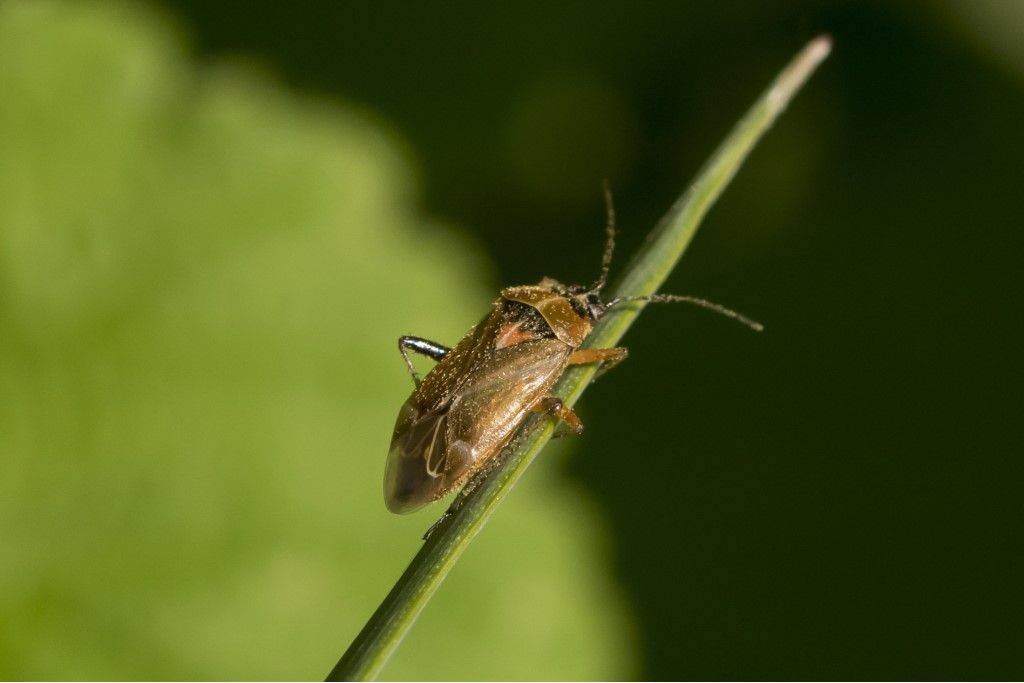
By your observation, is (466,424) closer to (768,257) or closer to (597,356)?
(597,356)

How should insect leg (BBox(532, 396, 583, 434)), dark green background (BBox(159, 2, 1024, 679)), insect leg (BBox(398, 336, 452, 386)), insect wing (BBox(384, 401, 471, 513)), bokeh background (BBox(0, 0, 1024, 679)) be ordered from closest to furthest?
insect leg (BBox(532, 396, 583, 434))
insect wing (BBox(384, 401, 471, 513))
insect leg (BBox(398, 336, 452, 386))
bokeh background (BBox(0, 0, 1024, 679))
dark green background (BBox(159, 2, 1024, 679))

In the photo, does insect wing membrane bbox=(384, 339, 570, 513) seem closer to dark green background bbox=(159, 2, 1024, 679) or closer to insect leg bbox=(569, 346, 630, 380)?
insect leg bbox=(569, 346, 630, 380)

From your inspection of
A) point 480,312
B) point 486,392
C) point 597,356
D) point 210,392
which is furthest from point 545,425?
point 480,312

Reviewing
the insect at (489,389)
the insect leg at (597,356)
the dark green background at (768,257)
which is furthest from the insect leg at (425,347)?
the dark green background at (768,257)

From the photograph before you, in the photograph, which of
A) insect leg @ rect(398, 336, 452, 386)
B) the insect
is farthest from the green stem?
insect leg @ rect(398, 336, 452, 386)

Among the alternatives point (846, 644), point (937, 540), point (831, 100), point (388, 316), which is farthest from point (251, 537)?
point (831, 100)

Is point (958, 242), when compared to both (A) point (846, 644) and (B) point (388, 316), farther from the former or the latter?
(B) point (388, 316)

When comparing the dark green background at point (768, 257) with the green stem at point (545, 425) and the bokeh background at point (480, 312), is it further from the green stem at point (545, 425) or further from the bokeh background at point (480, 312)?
the green stem at point (545, 425)
